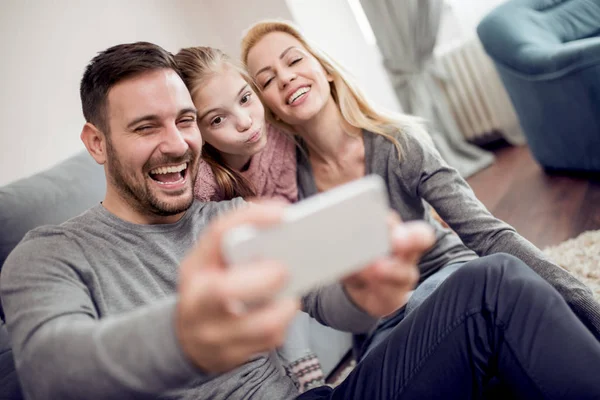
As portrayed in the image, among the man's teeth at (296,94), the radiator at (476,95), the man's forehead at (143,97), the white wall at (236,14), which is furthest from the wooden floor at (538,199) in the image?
the man's forehead at (143,97)

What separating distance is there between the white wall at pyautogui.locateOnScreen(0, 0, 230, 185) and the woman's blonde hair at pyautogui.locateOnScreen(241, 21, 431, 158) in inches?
38.8

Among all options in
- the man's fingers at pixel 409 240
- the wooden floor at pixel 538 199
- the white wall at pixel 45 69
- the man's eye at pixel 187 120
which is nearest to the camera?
the man's fingers at pixel 409 240

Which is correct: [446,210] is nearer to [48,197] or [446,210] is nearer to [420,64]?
[48,197]

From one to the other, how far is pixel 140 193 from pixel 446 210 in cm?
70

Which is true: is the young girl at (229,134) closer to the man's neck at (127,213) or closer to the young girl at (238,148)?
the young girl at (238,148)

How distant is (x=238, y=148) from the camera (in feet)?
4.35

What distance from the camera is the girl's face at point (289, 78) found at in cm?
135

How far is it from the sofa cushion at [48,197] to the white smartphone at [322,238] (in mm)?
963

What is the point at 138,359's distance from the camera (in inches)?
19.8

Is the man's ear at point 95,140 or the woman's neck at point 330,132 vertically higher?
the man's ear at point 95,140

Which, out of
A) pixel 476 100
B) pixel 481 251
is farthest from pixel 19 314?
pixel 476 100

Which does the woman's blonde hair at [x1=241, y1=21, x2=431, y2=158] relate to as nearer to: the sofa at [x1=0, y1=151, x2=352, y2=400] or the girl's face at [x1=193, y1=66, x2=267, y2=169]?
the girl's face at [x1=193, y1=66, x2=267, y2=169]

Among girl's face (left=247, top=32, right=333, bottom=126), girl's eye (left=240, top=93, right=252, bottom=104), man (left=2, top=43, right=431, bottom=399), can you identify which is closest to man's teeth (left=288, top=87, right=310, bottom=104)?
girl's face (left=247, top=32, right=333, bottom=126)

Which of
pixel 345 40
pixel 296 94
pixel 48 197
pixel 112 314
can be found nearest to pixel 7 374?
pixel 112 314
